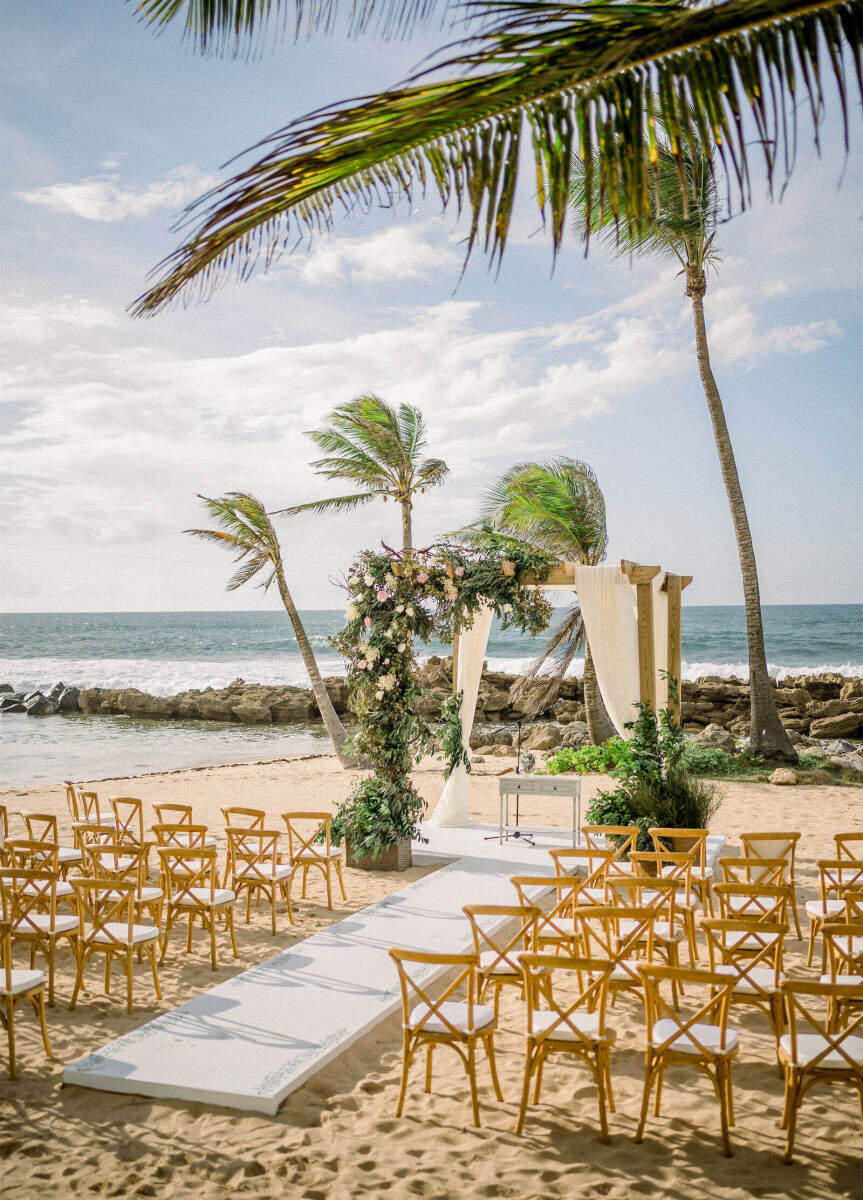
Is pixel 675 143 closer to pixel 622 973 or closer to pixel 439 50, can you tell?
pixel 439 50

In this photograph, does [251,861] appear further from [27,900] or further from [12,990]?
[12,990]

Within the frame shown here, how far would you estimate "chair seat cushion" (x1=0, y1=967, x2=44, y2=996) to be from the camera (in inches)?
182

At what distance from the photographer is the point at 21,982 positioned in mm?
4723

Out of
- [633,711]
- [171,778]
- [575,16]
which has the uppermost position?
[575,16]

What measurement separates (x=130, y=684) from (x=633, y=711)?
114 feet

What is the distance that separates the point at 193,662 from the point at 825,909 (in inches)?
2001

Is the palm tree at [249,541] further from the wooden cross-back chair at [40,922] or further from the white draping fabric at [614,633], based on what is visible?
the wooden cross-back chair at [40,922]

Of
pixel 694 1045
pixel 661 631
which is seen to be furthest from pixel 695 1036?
pixel 661 631

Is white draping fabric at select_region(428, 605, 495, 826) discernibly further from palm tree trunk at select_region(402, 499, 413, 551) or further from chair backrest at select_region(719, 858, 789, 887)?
palm tree trunk at select_region(402, 499, 413, 551)

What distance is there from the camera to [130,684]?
40406mm

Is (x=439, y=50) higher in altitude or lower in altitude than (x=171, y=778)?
higher

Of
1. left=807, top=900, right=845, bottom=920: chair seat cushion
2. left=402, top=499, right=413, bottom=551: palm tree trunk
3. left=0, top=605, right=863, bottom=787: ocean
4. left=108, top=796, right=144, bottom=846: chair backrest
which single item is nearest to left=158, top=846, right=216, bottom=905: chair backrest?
left=108, top=796, right=144, bottom=846: chair backrest

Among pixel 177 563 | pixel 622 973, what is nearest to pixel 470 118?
pixel 622 973

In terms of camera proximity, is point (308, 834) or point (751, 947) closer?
point (751, 947)
